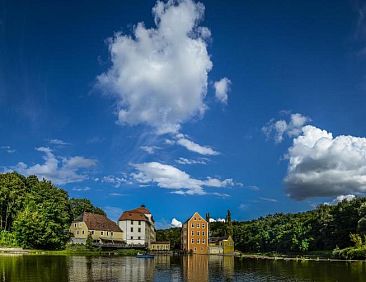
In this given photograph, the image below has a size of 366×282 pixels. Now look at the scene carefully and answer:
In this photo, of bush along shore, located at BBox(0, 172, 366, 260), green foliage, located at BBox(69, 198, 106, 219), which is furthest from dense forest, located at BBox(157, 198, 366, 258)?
green foliage, located at BBox(69, 198, 106, 219)

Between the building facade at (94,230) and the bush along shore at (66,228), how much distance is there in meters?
5.47

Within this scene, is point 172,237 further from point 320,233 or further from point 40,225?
point 40,225

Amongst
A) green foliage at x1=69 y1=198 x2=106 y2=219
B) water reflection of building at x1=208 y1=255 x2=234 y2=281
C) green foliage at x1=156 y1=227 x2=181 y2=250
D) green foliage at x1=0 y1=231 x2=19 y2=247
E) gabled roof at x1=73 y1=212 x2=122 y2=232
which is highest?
green foliage at x1=69 y1=198 x2=106 y2=219

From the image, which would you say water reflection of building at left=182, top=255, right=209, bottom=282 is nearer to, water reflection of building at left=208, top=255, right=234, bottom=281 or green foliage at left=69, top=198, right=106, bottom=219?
water reflection of building at left=208, top=255, right=234, bottom=281

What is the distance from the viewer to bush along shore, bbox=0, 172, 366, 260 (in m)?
83.6

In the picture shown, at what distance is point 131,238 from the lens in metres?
121

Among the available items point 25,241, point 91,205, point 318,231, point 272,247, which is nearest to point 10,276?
point 25,241

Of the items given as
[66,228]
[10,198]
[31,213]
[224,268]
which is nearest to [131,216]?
[66,228]

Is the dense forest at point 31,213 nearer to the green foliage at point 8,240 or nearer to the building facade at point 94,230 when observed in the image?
the green foliage at point 8,240

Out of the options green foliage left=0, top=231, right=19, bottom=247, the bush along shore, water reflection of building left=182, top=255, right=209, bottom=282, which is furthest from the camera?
the bush along shore

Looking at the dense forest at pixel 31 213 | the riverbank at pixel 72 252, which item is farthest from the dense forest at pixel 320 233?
the dense forest at pixel 31 213

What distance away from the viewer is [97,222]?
114m

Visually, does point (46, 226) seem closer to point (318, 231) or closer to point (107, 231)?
point (107, 231)

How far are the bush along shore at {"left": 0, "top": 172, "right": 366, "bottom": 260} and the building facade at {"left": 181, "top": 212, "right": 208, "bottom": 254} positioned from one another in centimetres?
Answer: 1656
